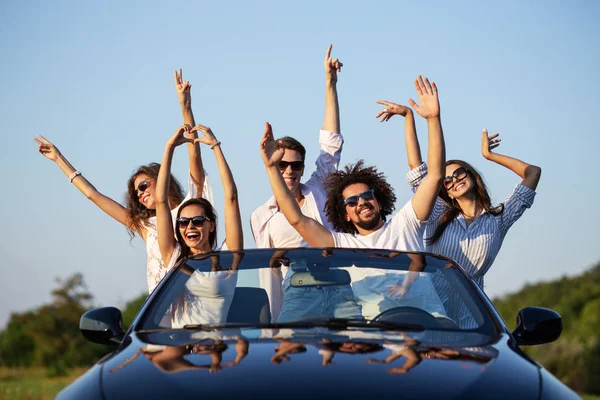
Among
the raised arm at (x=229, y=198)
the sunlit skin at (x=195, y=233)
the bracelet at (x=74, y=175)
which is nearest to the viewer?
the sunlit skin at (x=195, y=233)

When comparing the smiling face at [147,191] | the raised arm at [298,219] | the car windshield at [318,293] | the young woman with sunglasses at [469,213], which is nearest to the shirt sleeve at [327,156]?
the young woman with sunglasses at [469,213]

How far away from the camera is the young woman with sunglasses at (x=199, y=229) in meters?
5.06

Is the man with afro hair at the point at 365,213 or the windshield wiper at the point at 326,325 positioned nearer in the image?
the windshield wiper at the point at 326,325

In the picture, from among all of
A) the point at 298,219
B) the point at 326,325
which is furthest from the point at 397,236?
the point at 326,325

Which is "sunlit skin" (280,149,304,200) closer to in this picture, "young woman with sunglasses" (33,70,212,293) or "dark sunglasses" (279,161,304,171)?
"dark sunglasses" (279,161,304,171)

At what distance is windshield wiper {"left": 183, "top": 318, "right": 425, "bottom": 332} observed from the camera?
4410mm

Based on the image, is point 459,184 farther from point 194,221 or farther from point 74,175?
point 74,175

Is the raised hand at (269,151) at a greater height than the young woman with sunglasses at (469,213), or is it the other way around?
the raised hand at (269,151)

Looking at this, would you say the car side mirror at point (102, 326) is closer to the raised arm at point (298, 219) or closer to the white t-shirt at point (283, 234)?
the raised arm at point (298, 219)

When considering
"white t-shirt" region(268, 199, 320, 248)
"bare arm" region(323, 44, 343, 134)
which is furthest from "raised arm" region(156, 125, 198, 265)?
"bare arm" region(323, 44, 343, 134)

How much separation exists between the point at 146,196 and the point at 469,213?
2.45 m

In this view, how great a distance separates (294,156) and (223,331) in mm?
3902

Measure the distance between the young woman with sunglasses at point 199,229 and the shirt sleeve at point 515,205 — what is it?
192cm

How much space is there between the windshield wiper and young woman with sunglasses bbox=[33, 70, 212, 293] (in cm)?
276
